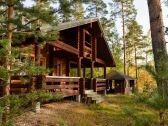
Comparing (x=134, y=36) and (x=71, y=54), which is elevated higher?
(x=134, y=36)

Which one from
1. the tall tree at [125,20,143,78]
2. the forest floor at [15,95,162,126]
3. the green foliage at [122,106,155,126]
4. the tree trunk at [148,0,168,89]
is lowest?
the forest floor at [15,95,162,126]

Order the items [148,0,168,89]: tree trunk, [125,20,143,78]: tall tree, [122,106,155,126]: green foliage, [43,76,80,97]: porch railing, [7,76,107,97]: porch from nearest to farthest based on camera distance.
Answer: [122,106,155,126]: green foliage
[148,0,168,89]: tree trunk
[7,76,107,97]: porch
[43,76,80,97]: porch railing
[125,20,143,78]: tall tree

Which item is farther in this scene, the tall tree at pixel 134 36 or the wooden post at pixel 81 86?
the tall tree at pixel 134 36

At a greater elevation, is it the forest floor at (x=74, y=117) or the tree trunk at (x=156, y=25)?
the tree trunk at (x=156, y=25)

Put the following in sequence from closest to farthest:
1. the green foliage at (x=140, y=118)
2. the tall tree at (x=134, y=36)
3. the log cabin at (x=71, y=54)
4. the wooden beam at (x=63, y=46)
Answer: the green foliage at (x=140, y=118) → the wooden beam at (x=63, y=46) → the log cabin at (x=71, y=54) → the tall tree at (x=134, y=36)

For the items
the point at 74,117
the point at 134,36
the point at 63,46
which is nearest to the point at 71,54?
the point at 63,46

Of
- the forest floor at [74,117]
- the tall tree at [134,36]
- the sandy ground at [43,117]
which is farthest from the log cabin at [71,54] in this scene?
the tall tree at [134,36]

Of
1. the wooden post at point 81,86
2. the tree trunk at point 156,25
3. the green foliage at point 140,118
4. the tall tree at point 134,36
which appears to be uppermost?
the tall tree at point 134,36

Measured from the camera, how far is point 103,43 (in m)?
24.6

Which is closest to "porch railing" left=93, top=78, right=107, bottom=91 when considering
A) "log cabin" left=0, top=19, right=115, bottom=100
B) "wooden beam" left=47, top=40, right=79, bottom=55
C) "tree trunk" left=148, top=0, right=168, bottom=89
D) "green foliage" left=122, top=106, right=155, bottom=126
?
"log cabin" left=0, top=19, right=115, bottom=100

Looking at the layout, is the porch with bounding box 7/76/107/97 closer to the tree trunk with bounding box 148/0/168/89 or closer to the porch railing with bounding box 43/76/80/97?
the porch railing with bounding box 43/76/80/97

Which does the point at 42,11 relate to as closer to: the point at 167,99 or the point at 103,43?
the point at 167,99

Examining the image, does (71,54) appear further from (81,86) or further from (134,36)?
(134,36)

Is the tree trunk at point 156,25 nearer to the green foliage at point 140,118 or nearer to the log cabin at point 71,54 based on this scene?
the green foliage at point 140,118
